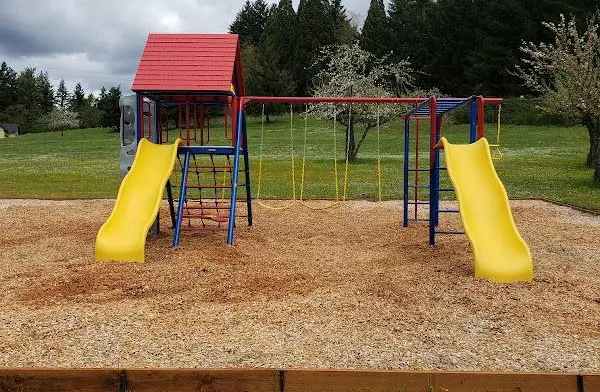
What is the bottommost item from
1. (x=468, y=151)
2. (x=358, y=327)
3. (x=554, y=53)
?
(x=358, y=327)

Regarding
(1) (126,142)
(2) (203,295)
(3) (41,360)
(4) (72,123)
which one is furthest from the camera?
(4) (72,123)

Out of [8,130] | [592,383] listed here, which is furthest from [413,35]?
[592,383]

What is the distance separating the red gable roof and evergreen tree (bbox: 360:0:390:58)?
45106 millimetres

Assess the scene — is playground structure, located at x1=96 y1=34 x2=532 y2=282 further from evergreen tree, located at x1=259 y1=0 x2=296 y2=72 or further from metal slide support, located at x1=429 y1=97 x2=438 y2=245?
evergreen tree, located at x1=259 y1=0 x2=296 y2=72

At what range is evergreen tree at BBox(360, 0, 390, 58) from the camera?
52875 mm

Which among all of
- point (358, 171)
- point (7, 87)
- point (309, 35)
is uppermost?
point (309, 35)

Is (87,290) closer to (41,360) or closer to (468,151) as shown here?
(41,360)

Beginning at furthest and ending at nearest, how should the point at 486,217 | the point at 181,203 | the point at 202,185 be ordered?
the point at 202,185
the point at 181,203
the point at 486,217

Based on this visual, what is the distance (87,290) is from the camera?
5715 mm

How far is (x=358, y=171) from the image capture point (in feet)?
66.0

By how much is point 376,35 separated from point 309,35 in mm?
8972

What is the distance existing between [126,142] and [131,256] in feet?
11.9

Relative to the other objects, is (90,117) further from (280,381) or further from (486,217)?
(280,381)

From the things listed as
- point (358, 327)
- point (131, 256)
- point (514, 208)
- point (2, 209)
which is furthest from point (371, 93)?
point (358, 327)
